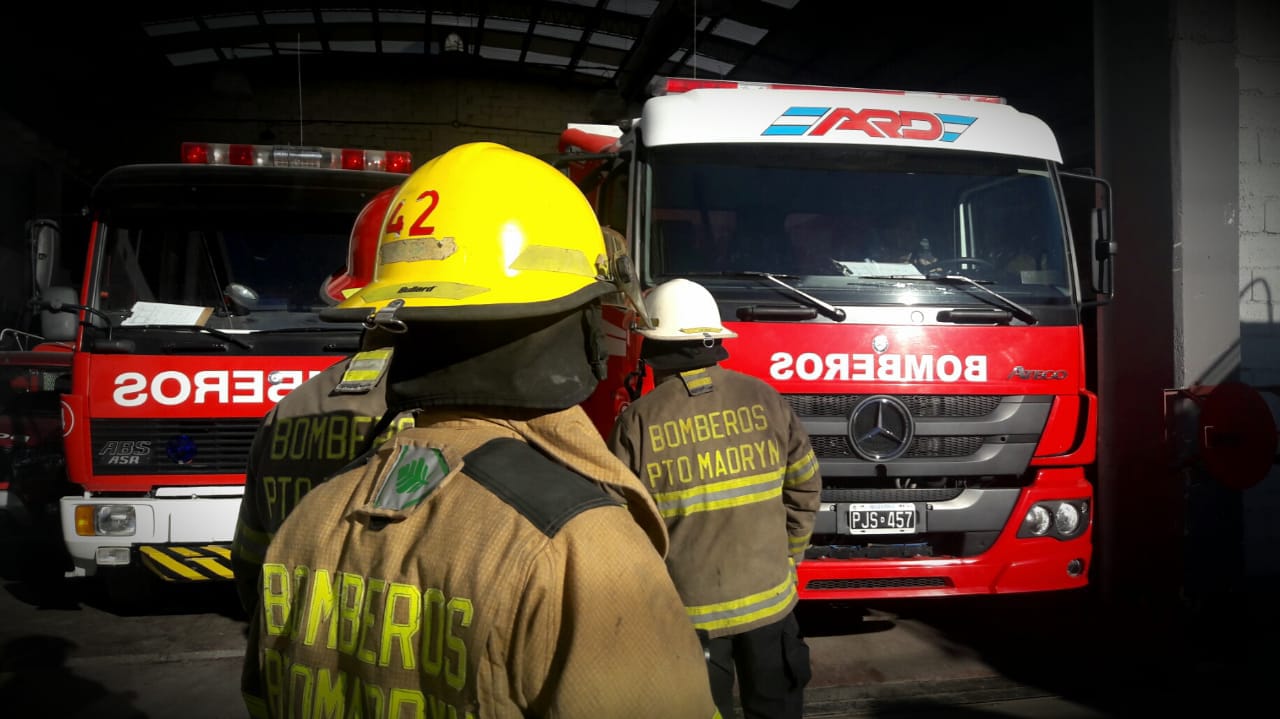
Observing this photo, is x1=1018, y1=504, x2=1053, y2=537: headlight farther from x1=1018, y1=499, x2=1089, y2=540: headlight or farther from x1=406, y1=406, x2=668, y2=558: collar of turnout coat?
x1=406, y1=406, x2=668, y2=558: collar of turnout coat

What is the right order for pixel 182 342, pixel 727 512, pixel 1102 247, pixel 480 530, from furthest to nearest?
1. pixel 182 342
2. pixel 1102 247
3. pixel 727 512
4. pixel 480 530

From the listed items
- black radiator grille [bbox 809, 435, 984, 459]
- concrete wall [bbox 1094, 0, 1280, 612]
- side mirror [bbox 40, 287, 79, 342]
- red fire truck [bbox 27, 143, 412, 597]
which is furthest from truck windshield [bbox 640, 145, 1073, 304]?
side mirror [bbox 40, 287, 79, 342]

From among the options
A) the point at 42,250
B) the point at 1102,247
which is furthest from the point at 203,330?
the point at 1102,247

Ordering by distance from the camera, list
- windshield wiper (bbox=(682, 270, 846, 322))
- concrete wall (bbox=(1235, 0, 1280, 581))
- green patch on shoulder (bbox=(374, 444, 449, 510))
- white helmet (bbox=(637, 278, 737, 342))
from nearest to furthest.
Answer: green patch on shoulder (bbox=(374, 444, 449, 510)), white helmet (bbox=(637, 278, 737, 342)), windshield wiper (bbox=(682, 270, 846, 322)), concrete wall (bbox=(1235, 0, 1280, 581))

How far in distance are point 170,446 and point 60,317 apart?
2.98ft

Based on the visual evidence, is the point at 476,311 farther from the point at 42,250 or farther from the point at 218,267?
the point at 42,250

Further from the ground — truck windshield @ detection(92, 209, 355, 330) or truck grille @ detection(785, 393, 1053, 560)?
truck windshield @ detection(92, 209, 355, 330)

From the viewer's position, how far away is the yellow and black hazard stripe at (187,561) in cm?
437

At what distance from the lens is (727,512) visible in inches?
110

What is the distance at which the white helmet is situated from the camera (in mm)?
3066

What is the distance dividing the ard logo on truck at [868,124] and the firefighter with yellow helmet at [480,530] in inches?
121

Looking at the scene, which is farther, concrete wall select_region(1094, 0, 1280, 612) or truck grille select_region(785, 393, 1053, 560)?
concrete wall select_region(1094, 0, 1280, 612)

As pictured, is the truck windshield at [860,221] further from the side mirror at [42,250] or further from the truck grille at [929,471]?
the side mirror at [42,250]

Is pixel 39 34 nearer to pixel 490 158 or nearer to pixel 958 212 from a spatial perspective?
pixel 958 212
